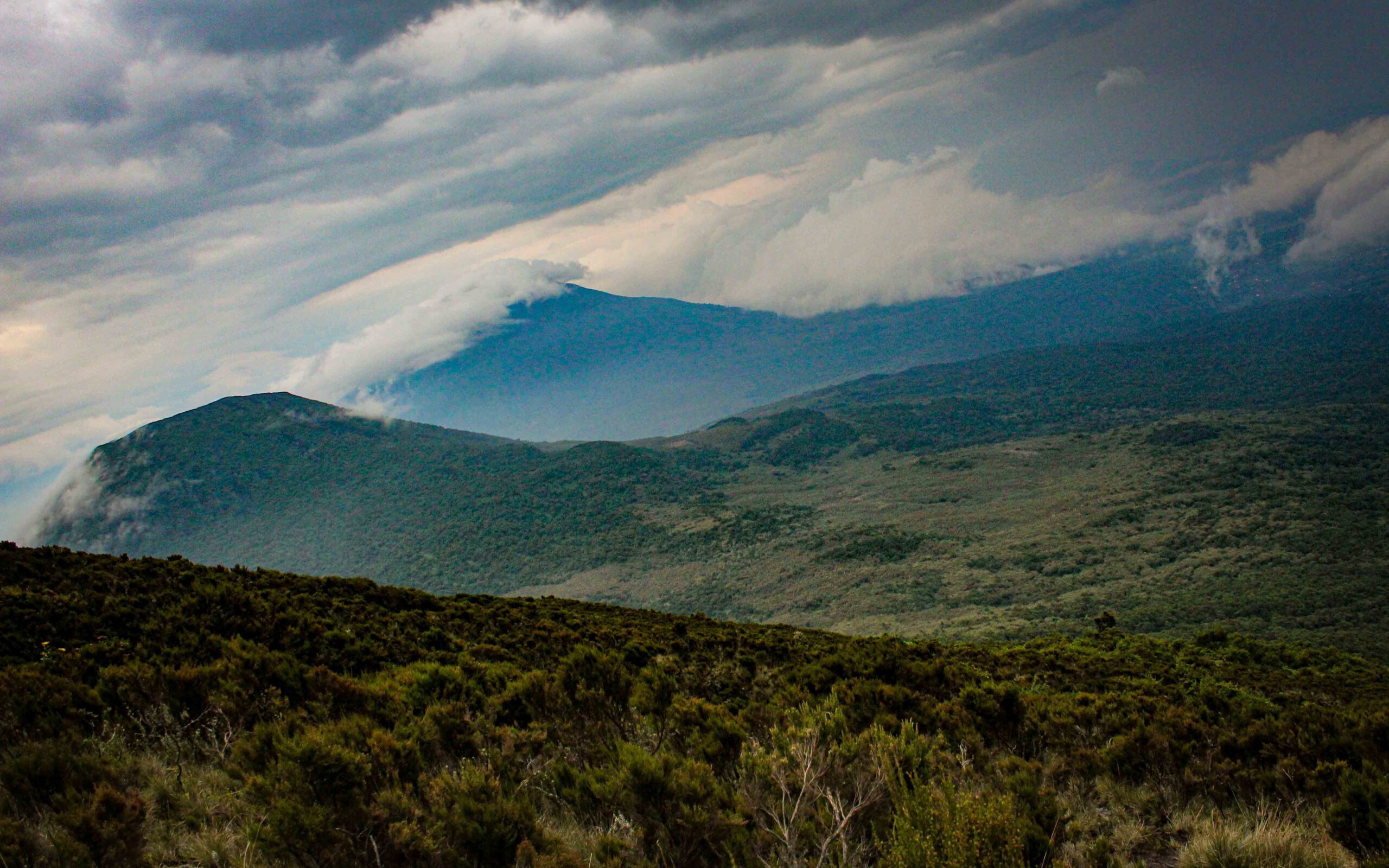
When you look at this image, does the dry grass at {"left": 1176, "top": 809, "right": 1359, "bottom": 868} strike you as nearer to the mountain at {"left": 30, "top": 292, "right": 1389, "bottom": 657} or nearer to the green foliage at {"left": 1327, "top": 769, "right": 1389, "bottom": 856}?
the green foliage at {"left": 1327, "top": 769, "right": 1389, "bottom": 856}

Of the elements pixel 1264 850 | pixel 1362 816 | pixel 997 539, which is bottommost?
pixel 997 539

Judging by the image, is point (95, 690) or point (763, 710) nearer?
point (95, 690)

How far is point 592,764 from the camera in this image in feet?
24.8

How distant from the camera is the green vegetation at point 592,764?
499 cm

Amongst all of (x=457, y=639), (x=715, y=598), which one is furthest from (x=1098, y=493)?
(x=457, y=639)

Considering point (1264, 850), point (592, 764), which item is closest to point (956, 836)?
point (1264, 850)

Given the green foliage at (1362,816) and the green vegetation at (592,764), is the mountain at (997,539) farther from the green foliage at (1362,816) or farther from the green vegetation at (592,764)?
the green foliage at (1362,816)

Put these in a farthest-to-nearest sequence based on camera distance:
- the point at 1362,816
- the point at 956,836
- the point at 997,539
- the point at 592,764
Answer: the point at 997,539, the point at 592,764, the point at 1362,816, the point at 956,836

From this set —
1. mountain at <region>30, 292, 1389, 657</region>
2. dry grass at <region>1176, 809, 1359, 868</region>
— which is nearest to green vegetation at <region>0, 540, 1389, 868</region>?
dry grass at <region>1176, 809, 1359, 868</region>

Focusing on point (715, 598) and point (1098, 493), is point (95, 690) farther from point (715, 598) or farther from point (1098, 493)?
point (1098, 493)

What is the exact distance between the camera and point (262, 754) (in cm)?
621

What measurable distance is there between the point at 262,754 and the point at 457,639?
1217 centimetres

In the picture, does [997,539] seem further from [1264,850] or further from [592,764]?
[592,764]

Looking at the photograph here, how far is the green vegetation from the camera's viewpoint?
4.99 meters
